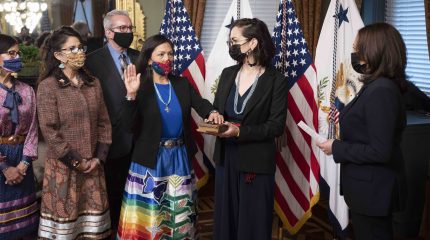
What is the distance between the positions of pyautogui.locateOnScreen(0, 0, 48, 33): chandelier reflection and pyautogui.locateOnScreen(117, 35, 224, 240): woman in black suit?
80.9 inches

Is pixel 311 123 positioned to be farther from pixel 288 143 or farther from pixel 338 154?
pixel 338 154

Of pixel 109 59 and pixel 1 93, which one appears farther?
pixel 109 59

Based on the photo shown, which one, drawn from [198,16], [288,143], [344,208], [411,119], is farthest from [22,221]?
[411,119]

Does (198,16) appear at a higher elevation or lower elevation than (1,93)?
higher

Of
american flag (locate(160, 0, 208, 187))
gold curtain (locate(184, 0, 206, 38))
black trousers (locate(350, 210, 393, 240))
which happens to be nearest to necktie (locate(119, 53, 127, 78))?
american flag (locate(160, 0, 208, 187))

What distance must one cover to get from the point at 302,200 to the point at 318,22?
97.4 inches

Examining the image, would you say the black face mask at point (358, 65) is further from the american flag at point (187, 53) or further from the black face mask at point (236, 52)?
the american flag at point (187, 53)

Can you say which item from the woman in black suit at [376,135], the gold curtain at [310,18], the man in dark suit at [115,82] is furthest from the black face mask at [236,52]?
the gold curtain at [310,18]

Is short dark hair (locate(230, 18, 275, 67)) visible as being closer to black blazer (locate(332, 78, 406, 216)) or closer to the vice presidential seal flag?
black blazer (locate(332, 78, 406, 216))

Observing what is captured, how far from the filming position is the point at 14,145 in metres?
2.68

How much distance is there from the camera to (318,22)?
5.09 m

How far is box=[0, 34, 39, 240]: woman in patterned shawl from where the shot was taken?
2625 millimetres

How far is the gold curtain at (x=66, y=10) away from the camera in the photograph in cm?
427

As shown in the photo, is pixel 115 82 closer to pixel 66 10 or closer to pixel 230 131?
pixel 230 131
